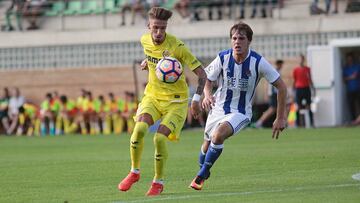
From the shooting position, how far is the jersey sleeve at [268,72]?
12.3m

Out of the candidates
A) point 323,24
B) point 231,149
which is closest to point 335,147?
point 231,149

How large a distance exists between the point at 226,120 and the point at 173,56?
3.34 feet

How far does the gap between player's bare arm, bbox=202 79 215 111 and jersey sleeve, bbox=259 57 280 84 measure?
674 millimetres

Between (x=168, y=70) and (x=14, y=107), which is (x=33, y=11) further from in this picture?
(x=168, y=70)

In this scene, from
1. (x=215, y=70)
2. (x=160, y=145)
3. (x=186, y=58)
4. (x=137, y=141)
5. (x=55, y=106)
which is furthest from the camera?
(x=55, y=106)

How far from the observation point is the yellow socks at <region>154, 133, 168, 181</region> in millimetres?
11789

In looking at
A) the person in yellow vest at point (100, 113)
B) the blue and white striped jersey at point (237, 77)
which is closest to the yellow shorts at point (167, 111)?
the blue and white striped jersey at point (237, 77)

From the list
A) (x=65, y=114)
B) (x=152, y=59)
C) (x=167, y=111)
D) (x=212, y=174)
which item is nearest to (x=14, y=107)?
(x=65, y=114)

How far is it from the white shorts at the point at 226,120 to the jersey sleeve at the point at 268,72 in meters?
0.57

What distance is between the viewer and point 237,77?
12.5 metres

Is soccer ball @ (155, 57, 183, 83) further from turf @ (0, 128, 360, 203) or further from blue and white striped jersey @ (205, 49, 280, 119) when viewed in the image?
turf @ (0, 128, 360, 203)

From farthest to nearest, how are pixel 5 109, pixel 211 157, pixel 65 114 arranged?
pixel 5 109 < pixel 65 114 < pixel 211 157

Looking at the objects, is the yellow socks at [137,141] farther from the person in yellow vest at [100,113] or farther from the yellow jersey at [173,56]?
the person in yellow vest at [100,113]

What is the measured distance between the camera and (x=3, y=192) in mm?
12398
